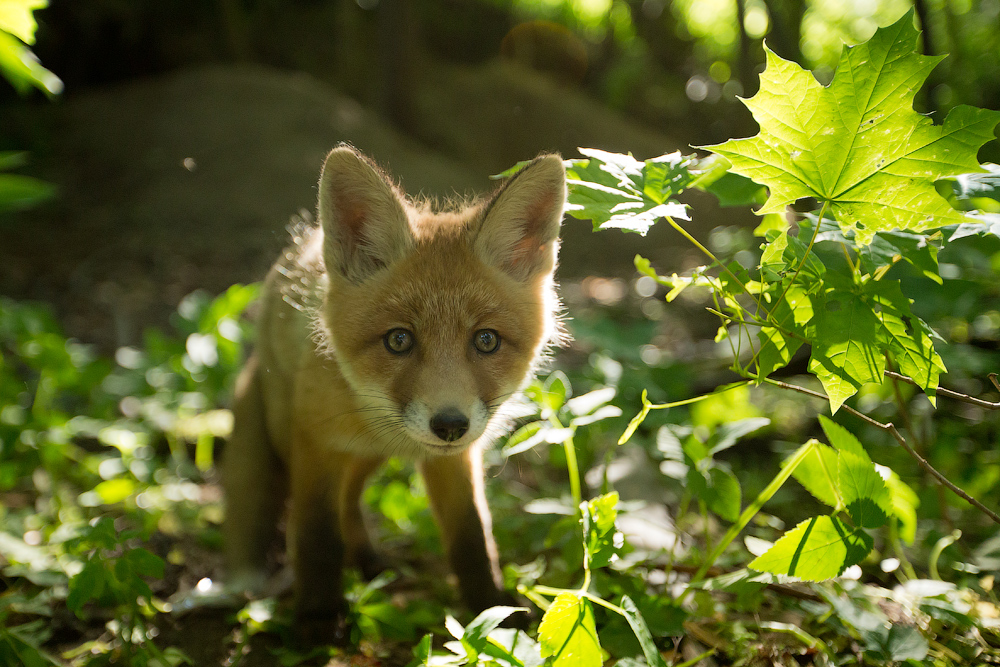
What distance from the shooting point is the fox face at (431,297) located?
1928mm

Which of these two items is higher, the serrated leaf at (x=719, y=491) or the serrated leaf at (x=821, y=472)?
the serrated leaf at (x=821, y=472)

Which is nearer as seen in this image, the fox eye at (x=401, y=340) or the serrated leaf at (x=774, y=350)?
the serrated leaf at (x=774, y=350)

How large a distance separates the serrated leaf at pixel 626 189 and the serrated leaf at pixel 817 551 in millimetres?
840

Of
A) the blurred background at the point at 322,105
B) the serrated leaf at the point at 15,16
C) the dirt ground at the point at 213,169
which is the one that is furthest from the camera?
the dirt ground at the point at 213,169

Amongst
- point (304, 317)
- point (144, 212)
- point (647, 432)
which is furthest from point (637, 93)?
point (304, 317)

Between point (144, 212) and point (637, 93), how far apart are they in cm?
1037

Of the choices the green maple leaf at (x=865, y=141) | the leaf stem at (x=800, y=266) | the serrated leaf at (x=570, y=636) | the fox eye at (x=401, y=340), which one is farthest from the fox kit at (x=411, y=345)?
the leaf stem at (x=800, y=266)

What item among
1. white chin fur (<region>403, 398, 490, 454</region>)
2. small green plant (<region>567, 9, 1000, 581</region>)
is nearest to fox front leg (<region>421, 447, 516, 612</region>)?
white chin fur (<region>403, 398, 490, 454</region>)

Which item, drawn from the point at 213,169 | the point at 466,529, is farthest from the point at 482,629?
the point at 213,169

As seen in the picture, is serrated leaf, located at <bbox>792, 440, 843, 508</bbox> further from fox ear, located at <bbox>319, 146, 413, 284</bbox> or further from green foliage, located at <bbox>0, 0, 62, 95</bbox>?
green foliage, located at <bbox>0, 0, 62, 95</bbox>

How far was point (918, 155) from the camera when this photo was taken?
1393 mm

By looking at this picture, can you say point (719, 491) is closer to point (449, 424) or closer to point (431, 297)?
point (449, 424)

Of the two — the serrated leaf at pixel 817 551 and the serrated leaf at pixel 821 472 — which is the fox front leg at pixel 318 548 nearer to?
the serrated leaf at pixel 817 551

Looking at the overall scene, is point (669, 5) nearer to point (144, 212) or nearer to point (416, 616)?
point (144, 212)
